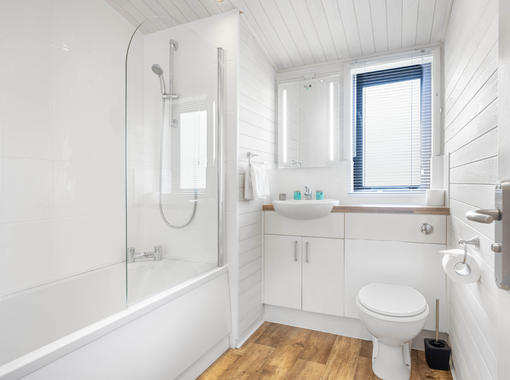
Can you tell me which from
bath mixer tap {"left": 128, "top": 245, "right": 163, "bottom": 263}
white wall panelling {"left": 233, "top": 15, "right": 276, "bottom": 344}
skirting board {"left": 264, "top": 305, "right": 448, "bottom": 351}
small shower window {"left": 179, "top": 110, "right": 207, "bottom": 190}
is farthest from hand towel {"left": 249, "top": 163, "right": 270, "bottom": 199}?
skirting board {"left": 264, "top": 305, "right": 448, "bottom": 351}

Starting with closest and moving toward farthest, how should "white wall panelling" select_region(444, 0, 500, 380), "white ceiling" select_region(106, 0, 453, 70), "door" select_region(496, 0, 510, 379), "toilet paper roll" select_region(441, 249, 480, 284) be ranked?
"door" select_region(496, 0, 510, 379)
"white wall panelling" select_region(444, 0, 500, 380)
"toilet paper roll" select_region(441, 249, 480, 284)
"white ceiling" select_region(106, 0, 453, 70)

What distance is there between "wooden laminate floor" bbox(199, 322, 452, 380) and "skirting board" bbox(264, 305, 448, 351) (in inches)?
1.9

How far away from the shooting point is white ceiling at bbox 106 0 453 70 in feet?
6.53

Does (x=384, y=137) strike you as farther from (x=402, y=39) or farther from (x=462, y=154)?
(x=462, y=154)

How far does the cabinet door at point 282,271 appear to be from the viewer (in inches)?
96.0

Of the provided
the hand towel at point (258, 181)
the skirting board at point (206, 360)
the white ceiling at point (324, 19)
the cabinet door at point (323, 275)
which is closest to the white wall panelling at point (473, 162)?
the white ceiling at point (324, 19)

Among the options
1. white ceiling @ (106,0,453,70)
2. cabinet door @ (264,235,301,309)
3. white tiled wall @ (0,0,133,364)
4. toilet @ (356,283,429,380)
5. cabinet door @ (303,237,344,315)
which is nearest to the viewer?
white tiled wall @ (0,0,133,364)

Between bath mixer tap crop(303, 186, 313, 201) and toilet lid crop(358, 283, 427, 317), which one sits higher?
bath mixer tap crop(303, 186, 313, 201)

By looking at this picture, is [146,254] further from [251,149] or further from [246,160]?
[251,149]

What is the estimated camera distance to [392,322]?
163cm

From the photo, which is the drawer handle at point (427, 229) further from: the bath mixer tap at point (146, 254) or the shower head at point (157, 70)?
the shower head at point (157, 70)

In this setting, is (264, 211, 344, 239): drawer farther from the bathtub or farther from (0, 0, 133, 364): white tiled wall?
(0, 0, 133, 364): white tiled wall

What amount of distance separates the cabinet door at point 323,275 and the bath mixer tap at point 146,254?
1163 millimetres

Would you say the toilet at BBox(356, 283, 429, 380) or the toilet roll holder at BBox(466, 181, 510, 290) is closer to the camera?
the toilet roll holder at BBox(466, 181, 510, 290)
